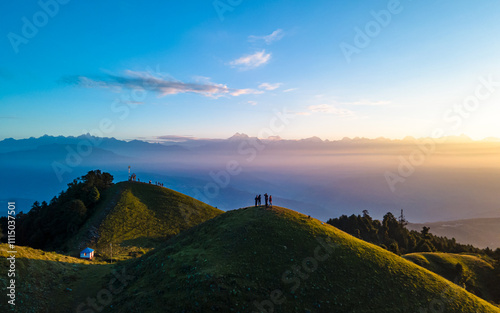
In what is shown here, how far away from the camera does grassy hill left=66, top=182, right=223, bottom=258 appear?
2285 inches

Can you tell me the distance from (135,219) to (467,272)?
85.0 m

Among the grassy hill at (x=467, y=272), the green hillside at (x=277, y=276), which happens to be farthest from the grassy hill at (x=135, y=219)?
the grassy hill at (x=467, y=272)

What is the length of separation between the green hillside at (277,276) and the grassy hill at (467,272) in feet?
76.5

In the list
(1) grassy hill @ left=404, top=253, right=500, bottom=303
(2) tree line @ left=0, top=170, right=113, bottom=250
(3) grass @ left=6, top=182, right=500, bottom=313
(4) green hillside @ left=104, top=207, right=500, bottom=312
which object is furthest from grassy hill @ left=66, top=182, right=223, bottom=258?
(1) grassy hill @ left=404, top=253, right=500, bottom=303

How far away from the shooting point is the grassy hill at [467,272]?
5022 cm

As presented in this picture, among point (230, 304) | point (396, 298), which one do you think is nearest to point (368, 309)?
point (396, 298)

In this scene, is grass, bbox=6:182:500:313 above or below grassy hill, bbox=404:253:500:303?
above

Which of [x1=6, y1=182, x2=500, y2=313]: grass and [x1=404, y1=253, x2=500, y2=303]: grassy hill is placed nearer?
[x1=6, y1=182, x2=500, y2=313]: grass

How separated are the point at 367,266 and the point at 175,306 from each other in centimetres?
2435

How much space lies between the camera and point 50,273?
32.4 metres

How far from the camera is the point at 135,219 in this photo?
70250mm

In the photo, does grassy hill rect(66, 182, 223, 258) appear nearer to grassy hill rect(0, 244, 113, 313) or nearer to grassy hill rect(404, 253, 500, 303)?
grassy hill rect(0, 244, 113, 313)

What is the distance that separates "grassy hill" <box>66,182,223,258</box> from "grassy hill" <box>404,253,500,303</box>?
6152cm

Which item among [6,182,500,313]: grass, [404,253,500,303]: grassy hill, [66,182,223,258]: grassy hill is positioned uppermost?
[6,182,500,313]: grass
